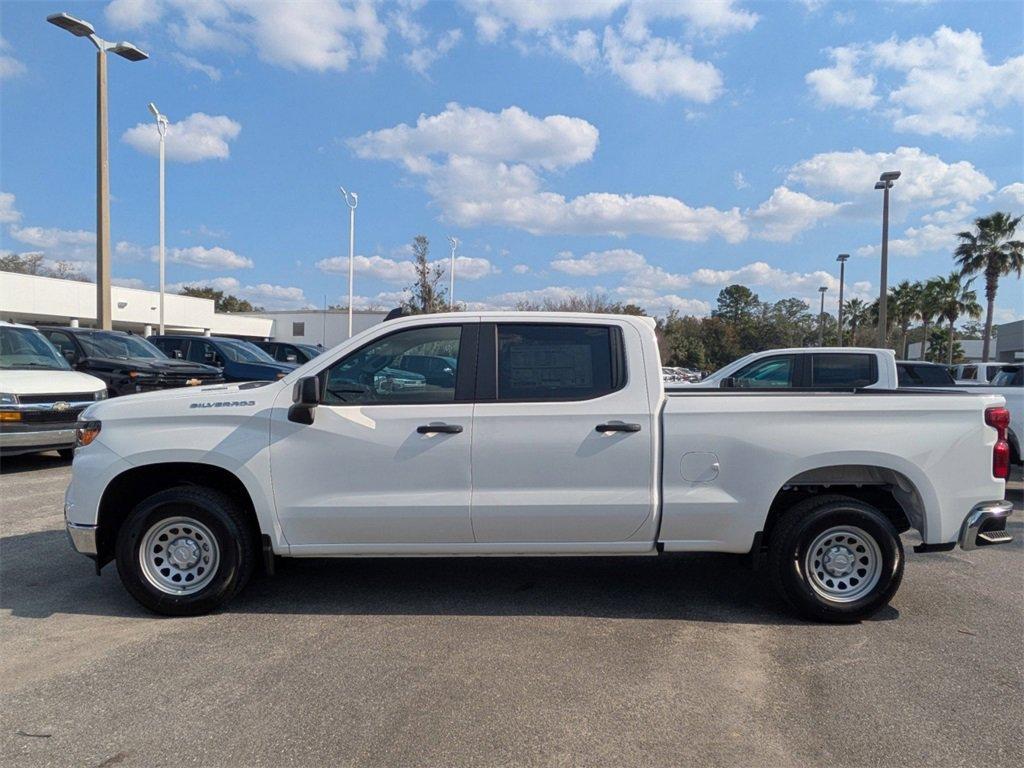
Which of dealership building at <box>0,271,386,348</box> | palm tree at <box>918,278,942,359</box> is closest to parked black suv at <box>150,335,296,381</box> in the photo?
dealership building at <box>0,271,386,348</box>

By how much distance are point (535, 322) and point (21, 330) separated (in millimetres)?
9284

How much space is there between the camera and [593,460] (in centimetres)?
441

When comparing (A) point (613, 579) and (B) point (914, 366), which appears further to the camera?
(B) point (914, 366)

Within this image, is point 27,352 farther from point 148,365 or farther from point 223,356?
point 223,356

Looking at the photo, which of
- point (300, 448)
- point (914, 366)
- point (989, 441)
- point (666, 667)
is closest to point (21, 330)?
point (300, 448)

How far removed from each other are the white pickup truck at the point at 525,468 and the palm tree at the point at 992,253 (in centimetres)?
4035

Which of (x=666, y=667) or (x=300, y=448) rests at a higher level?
(x=300, y=448)

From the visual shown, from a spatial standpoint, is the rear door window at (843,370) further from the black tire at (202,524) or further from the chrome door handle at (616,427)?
the black tire at (202,524)

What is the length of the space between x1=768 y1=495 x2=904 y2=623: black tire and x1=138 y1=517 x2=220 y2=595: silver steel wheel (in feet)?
11.7

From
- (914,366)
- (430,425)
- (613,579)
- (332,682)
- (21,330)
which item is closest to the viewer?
(332,682)

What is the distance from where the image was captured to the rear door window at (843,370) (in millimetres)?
9531

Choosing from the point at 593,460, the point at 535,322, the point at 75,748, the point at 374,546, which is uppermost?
the point at 535,322

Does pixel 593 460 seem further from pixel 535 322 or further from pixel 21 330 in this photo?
pixel 21 330

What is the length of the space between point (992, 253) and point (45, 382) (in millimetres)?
44220
